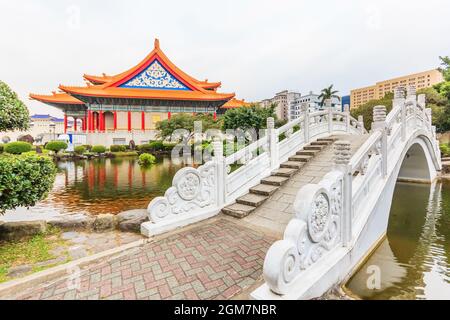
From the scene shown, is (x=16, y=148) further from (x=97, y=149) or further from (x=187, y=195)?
(x=187, y=195)

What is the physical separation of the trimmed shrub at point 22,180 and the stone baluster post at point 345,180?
4970 mm

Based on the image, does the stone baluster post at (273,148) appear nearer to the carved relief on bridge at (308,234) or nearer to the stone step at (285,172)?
the stone step at (285,172)

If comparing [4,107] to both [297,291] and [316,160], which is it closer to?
[297,291]

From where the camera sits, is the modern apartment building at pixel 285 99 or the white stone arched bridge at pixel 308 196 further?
the modern apartment building at pixel 285 99

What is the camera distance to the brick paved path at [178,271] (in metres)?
3.03

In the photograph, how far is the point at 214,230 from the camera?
4.84 m

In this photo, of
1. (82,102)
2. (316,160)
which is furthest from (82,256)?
(82,102)

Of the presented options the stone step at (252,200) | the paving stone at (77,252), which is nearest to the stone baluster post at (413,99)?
the stone step at (252,200)

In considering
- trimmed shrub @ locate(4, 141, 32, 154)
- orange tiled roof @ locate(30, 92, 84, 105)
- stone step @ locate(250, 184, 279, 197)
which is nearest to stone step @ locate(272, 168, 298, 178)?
stone step @ locate(250, 184, 279, 197)

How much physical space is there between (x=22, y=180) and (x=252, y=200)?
437 cm

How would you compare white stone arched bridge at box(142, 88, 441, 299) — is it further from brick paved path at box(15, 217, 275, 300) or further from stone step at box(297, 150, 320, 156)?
brick paved path at box(15, 217, 275, 300)

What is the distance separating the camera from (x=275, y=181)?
630 cm

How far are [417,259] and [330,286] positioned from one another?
117 inches

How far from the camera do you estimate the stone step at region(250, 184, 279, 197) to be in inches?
234
